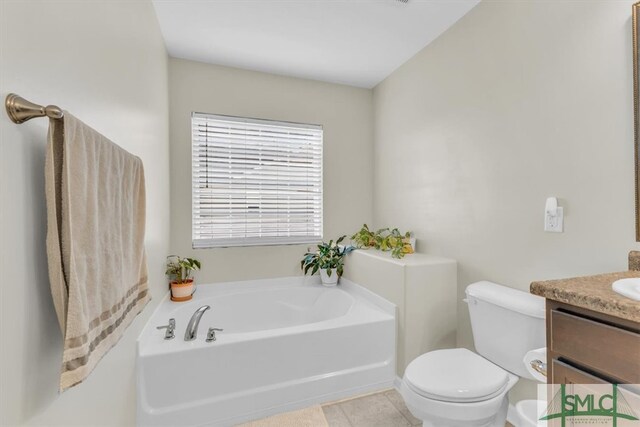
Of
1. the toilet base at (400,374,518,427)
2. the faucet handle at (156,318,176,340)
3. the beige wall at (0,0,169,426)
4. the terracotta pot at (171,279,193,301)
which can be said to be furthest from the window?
the toilet base at (400,374,518,427)

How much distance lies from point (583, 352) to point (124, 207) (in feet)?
5.01

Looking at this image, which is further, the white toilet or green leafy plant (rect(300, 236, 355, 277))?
green leafy plant (rect(300, 236, 355, 277))

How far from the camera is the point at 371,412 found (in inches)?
73.7

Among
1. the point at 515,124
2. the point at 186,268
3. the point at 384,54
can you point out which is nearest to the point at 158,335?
the point at 186,268

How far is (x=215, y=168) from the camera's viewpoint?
273 cm

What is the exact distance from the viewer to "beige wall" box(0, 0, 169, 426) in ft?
2.17

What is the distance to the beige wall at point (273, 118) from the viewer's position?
2.63 m

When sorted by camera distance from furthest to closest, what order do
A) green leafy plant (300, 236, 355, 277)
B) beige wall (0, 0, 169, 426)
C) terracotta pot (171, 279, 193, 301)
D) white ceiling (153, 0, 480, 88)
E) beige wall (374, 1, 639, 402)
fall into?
green leafy plant (300, 236, 355, 277) → terracotta pot (171, 279, 193, 301) → white ceiling (153, 0, 480, 88) → beige wall (374, 1, 639, 402) → beige wall (0, 0, 169, 426)

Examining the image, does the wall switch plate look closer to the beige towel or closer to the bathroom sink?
the bathroom sink

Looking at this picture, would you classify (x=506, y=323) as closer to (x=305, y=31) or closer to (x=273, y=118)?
(x=305, y=31)

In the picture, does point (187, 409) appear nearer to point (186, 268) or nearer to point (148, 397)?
point (148, 397)

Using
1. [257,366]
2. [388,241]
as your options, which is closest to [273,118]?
[388,241]

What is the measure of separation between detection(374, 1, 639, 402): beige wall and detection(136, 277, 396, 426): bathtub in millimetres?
632

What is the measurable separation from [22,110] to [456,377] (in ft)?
5.91
